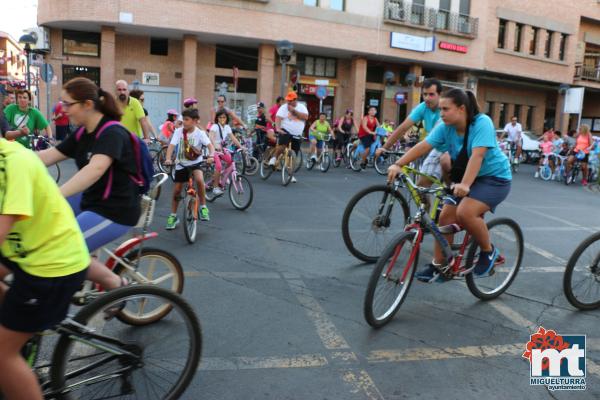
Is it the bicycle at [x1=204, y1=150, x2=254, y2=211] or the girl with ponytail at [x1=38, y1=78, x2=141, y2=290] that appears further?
the bicycle at [x1=204, y1=150, x2=254, y2=211]

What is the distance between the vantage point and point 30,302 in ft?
6.82

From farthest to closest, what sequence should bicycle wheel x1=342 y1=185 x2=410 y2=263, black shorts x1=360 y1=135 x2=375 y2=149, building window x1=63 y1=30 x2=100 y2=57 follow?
building window x1=63 y1=30 x2=100 y2=57 → black shorts x1=360 y1=135 x2=375 y2=149 → bicycle wheel x1=342 y1=185 x2=410 y2=263

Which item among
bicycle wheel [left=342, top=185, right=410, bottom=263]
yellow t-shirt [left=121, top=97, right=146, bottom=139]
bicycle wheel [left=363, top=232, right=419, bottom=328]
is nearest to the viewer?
bicycle wheel [left=363, top=232, right=419, bottom=328]

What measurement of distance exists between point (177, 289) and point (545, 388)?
2636mm

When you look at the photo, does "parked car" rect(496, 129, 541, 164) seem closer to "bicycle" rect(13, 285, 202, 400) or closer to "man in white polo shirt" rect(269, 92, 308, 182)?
"man in white polo shirt" rect(269, 92, 308, 182)

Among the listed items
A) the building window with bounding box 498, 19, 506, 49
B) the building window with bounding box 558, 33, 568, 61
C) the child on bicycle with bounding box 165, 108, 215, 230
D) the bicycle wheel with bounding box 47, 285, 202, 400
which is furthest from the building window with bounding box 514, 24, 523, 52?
the bicycle wheel with bounding box 47, 285, 202, 400

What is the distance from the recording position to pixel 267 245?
6.41m

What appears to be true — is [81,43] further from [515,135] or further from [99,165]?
[99,165]

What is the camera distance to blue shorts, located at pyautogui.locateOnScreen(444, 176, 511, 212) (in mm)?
4367

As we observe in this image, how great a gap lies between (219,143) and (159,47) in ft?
58.3

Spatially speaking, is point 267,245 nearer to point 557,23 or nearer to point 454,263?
point 454,263

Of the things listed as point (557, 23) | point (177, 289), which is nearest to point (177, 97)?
point (177, 289)

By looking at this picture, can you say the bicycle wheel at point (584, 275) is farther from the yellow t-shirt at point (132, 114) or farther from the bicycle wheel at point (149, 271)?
the yellow t-shirt at point (132, 114)

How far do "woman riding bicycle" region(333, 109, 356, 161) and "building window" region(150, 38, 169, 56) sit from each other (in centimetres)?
1217
